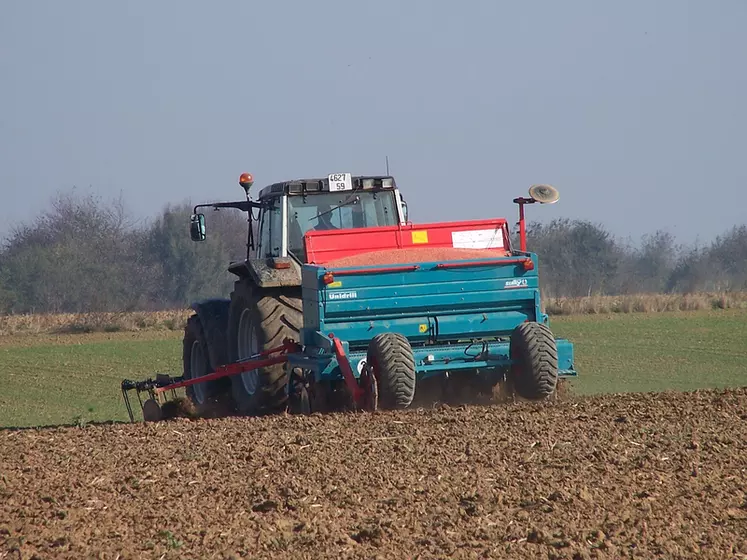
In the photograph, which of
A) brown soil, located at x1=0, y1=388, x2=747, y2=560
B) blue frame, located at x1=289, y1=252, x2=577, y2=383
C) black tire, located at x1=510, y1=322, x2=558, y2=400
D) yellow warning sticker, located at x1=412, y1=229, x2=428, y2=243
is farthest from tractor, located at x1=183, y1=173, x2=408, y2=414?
black tire, located at x1=510, y1=322, x2=558, y2=400

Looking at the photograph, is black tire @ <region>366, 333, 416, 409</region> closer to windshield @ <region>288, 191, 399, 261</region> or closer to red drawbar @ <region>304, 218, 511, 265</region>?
red drawbar @ <region>304, 218, 511, 265</region>

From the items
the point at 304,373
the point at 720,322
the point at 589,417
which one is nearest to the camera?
the point at 589,417

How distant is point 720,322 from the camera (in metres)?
26.6

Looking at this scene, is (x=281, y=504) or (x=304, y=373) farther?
(x=304, y=373)

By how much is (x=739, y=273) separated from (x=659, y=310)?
32980mm

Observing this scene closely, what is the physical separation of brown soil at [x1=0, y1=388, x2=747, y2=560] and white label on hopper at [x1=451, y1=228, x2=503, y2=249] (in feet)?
7.82

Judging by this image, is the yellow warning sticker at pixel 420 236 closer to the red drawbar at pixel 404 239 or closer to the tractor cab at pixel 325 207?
the red drawbar at pixel 404 239

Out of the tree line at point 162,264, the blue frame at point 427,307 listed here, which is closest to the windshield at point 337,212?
the blue frame at point 427,307

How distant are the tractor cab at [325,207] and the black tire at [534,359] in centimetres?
272

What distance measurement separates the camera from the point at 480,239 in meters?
11.0

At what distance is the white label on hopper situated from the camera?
1095cm

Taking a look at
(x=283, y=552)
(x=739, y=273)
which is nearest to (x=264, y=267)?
(x=283, y=552)

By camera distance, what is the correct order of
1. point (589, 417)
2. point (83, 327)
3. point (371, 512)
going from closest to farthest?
point (371, 512), point (589, 417), point (83, 327)

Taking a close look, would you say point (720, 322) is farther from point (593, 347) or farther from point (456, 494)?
point (456, 494)
